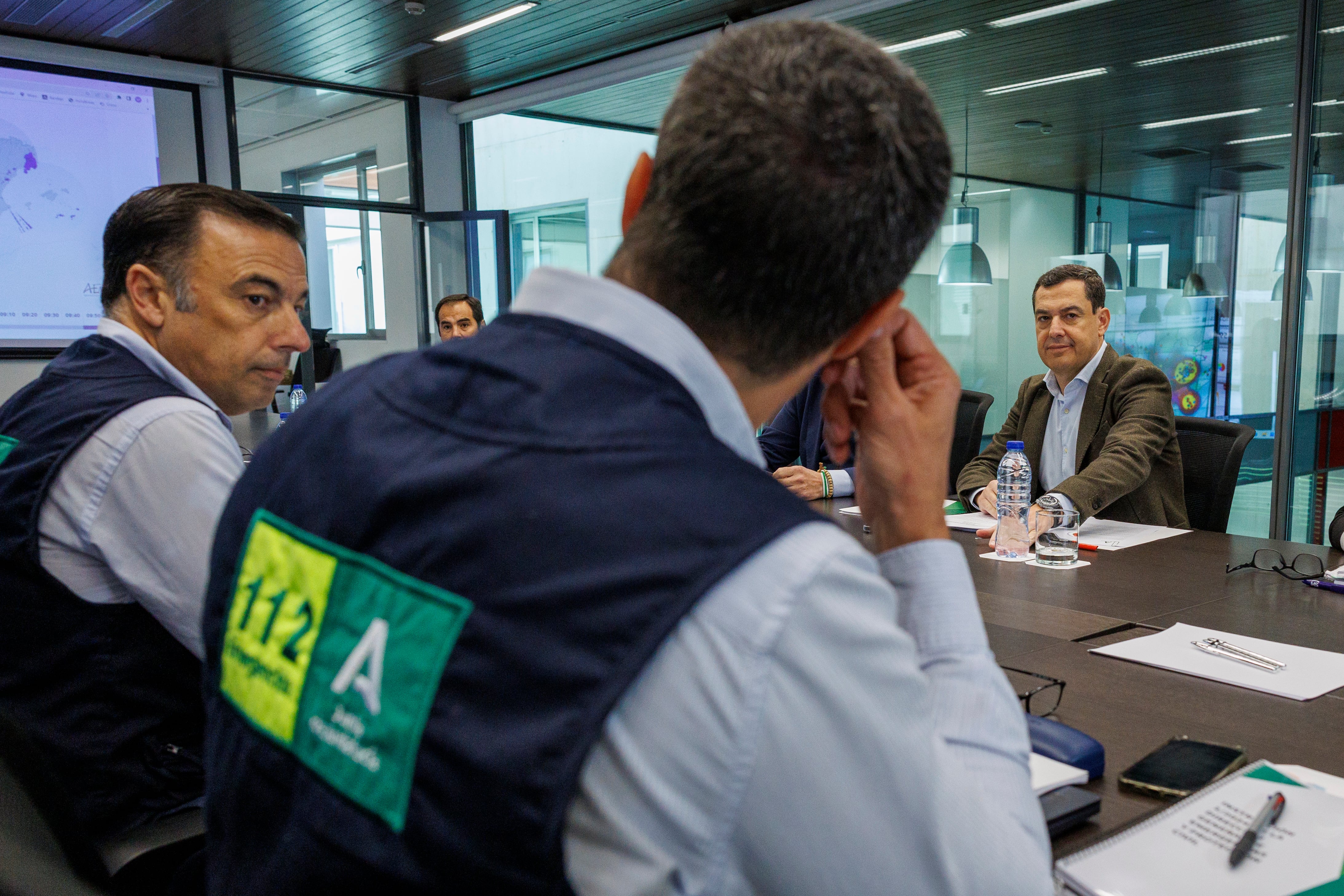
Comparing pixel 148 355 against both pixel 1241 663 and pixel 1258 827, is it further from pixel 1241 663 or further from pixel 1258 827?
pixel 1241 663

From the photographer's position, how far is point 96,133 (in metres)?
6.64

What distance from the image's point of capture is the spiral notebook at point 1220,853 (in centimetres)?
84

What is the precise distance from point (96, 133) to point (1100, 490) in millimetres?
6719

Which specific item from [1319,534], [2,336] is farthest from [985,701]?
[2,336]

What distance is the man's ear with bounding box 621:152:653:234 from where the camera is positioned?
73 centimetres

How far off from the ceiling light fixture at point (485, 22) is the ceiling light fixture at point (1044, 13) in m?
2.59

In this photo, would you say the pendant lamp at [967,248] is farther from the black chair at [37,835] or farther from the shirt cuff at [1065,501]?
the black chair at [37,835]

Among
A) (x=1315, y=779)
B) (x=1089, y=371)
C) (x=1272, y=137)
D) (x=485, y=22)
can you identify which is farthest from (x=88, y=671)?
(x=485, y=22)

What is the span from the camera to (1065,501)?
2.39m

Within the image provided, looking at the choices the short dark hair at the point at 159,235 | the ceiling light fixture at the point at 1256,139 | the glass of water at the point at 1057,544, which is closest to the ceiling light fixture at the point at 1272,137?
the ceiling light fixture at the point at 1256,139

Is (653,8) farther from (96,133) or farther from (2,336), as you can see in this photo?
(2,336)

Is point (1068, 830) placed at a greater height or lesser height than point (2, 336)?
lesser

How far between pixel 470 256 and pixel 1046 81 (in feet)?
15.0

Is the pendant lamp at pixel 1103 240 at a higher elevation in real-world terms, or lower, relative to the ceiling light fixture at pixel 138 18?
lower
